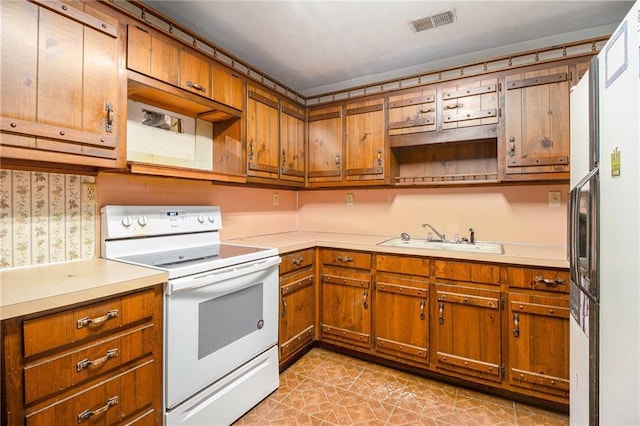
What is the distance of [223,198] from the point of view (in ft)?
8.23

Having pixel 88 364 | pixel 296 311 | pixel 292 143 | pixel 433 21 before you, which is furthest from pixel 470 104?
pixel 88 364

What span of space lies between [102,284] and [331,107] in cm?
228

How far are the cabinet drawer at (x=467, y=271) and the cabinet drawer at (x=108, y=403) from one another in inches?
68.6

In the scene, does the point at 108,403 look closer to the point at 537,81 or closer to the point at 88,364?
the point at 88,364

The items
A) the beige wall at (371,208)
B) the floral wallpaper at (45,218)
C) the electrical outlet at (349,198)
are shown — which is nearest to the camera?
the floral wallpaper at (45,218)

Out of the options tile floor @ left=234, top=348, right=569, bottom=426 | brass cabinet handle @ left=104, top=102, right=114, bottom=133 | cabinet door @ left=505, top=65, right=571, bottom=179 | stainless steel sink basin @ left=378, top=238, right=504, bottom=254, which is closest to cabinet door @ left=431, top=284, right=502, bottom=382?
tile floor @ left=234, top=348, right=569, bottom=426

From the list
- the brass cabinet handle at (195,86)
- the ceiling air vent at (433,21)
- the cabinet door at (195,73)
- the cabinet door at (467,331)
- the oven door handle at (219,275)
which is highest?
the ceiling air vent at (433,21)

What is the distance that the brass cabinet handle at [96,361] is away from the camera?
114 centimetres

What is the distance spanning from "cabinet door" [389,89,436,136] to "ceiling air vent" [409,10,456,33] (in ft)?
1.44

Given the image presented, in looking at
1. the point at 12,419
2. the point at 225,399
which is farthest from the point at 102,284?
the point at 225,399

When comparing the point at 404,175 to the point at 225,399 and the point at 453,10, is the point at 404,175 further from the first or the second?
the point at 225,399

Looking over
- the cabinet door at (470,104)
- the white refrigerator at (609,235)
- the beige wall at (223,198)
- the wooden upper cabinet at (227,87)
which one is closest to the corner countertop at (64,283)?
the beige wall at (223,198)

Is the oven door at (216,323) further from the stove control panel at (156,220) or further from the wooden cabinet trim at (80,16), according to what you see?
the wooden cabinet trim at (80,16)

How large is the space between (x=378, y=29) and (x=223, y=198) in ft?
5.56
